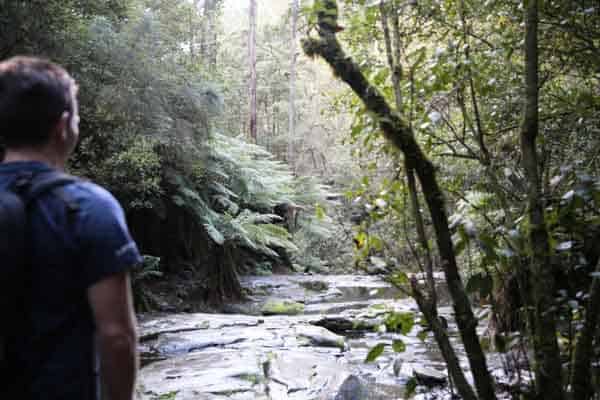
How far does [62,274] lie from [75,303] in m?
0.08

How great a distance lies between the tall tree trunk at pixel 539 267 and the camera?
207 centimetres

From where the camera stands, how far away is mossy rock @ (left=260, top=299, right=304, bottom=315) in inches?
440

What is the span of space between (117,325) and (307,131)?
26392 mm

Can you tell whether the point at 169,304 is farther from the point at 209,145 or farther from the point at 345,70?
the point at 345,70

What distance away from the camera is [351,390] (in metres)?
4.93

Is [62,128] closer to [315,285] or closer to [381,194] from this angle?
[381,194]

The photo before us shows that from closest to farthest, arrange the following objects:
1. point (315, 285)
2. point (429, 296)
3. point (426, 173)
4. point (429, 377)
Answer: point (426, 173)
point (429, 296)
point (429, 377)
point (315, 285)

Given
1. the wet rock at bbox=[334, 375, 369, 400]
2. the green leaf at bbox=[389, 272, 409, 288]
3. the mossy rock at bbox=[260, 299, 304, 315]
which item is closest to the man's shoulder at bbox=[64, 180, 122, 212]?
the green leaf at bbox=[389, 272, 409, 288]

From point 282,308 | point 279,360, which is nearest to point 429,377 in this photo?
point 279,360

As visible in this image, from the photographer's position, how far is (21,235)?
4.17 feet

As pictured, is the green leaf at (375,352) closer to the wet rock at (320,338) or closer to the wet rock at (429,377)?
the wet rock at (429,377)

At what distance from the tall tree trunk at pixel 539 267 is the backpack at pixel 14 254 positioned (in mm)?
1646

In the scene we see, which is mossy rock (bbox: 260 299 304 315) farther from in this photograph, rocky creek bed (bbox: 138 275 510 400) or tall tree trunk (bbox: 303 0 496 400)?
tall tree trunk (bbox: 303 0 496 400)

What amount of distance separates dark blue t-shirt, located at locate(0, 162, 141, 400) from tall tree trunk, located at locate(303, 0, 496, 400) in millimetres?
1242
